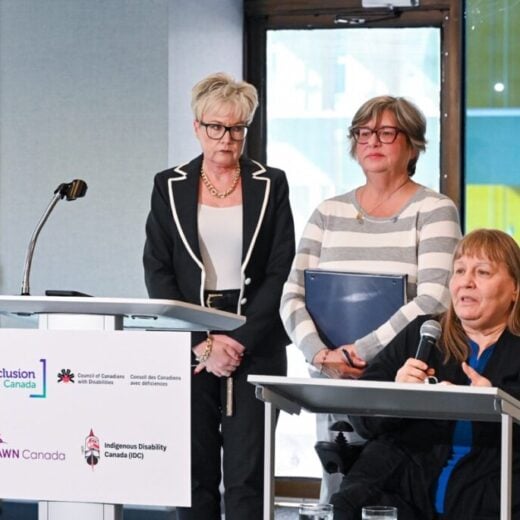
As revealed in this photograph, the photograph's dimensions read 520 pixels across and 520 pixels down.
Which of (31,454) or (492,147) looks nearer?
(31,454)

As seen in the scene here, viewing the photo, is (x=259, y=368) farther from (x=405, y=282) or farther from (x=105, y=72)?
(x=105, y=72)

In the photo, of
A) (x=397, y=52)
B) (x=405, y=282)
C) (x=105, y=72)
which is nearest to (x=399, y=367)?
(x=405, y=282)

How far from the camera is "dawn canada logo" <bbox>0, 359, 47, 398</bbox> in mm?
3211

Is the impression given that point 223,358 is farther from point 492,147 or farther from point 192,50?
point 492,147

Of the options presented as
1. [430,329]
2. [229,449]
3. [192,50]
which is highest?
[192,50]

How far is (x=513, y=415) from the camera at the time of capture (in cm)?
290

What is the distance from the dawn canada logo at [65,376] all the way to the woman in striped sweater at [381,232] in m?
1.10

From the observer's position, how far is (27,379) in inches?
127

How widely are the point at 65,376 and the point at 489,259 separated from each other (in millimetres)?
1239

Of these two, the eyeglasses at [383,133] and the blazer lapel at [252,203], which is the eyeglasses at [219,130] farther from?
the eyeglasses at [383,133]


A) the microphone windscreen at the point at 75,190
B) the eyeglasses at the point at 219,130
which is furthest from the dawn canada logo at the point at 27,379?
the eyeglasses at the point at 219,130

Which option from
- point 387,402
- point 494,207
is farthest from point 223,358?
point 494,207

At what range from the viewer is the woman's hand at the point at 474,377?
3236 mm

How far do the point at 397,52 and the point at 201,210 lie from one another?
8.65ft
